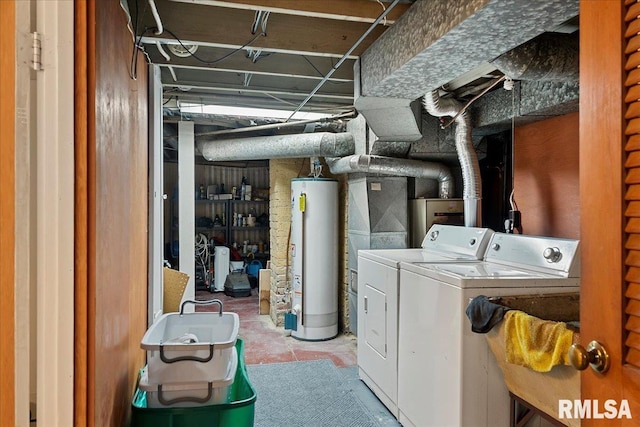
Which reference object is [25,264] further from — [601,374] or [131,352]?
[601,374]

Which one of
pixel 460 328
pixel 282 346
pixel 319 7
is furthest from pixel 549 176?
pixel 282 346

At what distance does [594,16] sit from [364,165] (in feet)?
9.17

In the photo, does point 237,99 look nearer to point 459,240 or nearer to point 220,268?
point 459,240

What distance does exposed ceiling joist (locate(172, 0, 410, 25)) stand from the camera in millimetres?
2016

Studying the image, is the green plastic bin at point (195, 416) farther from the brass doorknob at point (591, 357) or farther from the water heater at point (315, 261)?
the water heater at point (315, 261)

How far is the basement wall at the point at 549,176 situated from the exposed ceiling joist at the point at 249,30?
4.90ft

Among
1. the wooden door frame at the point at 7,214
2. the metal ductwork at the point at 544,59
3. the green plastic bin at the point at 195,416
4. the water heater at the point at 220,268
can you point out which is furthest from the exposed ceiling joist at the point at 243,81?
the water heater at the point at 220,268

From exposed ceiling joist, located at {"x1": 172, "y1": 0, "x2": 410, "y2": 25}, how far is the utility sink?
1.63 metres

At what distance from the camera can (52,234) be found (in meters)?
1.06

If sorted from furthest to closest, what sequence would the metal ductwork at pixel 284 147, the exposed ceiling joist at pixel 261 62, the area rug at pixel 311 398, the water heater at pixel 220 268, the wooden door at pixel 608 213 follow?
the water heater at pixel 220 268
the metal ductwork at pixel 284 147
the exposed ceiling joist at pixel 261 62
the area rug at pixel 311 398
the wooden door at pixel 608 213

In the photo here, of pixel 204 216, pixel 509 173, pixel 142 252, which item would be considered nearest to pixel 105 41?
pixel 142 252

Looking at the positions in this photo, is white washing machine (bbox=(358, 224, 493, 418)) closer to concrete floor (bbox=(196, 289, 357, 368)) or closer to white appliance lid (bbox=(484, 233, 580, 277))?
white appliance lid (bbox=(484, 233, 580, 277))

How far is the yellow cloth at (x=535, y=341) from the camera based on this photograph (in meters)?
1.54

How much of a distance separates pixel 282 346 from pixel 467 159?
260 cm
